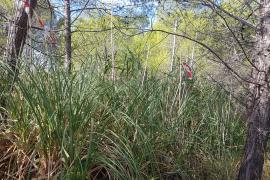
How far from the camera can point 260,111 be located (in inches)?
125

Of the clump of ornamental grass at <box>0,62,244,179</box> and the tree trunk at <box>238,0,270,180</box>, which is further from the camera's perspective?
the tree trunk at <box>238,0,270,180</box>

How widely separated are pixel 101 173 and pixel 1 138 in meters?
0.69

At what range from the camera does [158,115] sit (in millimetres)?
3412

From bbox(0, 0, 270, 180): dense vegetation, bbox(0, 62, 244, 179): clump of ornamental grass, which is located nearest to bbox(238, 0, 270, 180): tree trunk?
bbox(0, 0, 270, 180): dense vegetation

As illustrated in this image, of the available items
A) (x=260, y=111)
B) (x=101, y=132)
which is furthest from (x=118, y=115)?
(x=260, y=111)

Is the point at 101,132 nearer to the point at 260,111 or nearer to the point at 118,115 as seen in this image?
the point at 118,115

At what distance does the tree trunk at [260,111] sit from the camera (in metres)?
3.13

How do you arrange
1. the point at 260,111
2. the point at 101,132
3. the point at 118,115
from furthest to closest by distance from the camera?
the point at 260,111, the point at 118,115, the point at 101,132

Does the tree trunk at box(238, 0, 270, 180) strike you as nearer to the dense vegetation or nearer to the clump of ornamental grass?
the dense vegetation

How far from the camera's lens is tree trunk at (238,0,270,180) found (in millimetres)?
3127

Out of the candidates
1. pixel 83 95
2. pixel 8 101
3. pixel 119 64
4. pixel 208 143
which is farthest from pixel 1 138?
pixel 208 143

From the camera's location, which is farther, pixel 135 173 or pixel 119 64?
pixel 119 64

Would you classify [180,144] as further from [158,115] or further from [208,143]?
[208,143]

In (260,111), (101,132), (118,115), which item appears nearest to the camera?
(101,132)
